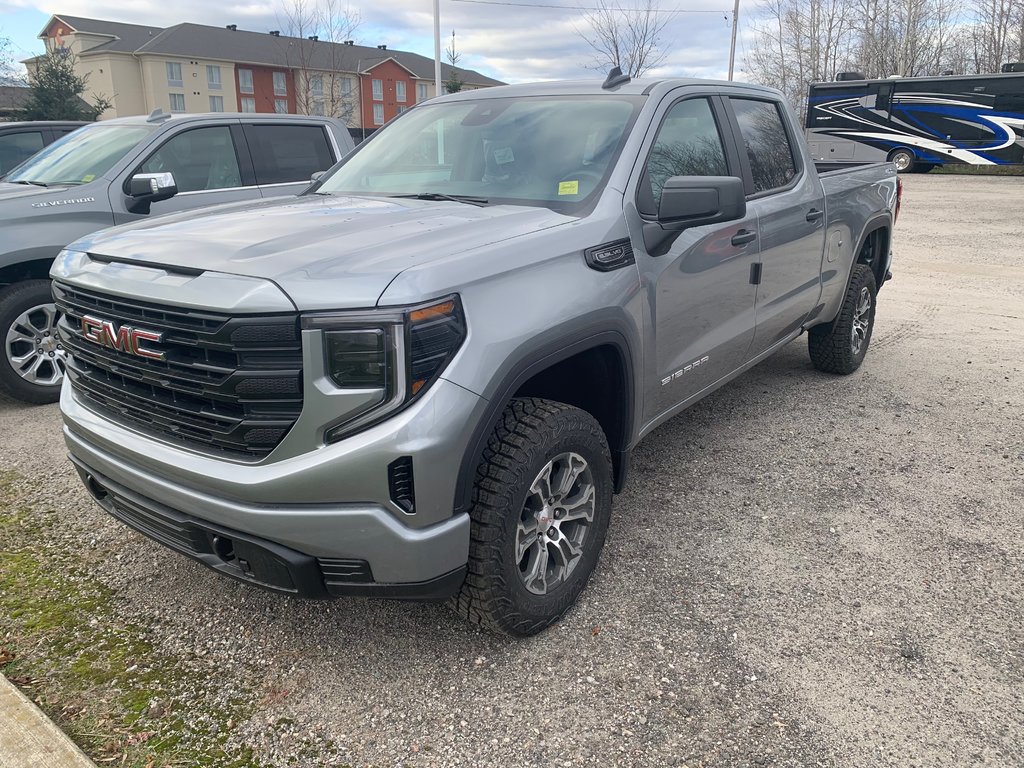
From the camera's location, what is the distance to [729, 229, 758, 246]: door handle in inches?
148

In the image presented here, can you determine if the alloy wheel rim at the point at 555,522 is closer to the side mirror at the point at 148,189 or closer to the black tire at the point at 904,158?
the side mirror at the point at 148,189

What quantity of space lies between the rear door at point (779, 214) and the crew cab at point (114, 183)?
337 centimetres

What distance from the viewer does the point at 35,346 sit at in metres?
5.27

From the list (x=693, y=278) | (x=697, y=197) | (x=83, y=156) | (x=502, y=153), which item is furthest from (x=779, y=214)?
(x=83, y=156)

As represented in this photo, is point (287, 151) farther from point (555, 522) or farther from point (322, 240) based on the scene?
point (555, 522)

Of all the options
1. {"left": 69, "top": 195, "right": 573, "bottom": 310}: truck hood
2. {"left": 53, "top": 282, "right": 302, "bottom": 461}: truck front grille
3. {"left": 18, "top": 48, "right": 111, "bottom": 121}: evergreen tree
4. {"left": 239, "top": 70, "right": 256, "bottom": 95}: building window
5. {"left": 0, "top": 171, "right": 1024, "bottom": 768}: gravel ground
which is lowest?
{"left": 0, "top": 171, "right": 1024, "bottom": 768}: gravel ground

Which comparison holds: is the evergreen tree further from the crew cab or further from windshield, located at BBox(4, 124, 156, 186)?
the crew cab

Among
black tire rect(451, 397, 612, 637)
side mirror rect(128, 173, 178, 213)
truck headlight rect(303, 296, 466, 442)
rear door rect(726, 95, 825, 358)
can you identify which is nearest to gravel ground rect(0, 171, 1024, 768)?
black tire rect(451, 397, 612, 637)

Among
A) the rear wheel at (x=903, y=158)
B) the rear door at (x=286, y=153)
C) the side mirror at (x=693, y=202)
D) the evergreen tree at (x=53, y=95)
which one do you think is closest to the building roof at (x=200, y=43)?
the evergreen tree at (x=53, y=95)

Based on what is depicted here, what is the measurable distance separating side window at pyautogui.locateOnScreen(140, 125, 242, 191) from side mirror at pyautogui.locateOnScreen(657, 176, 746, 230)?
4.28 metres

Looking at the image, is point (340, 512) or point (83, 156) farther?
point (83, 156)

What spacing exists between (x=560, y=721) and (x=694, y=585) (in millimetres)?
973

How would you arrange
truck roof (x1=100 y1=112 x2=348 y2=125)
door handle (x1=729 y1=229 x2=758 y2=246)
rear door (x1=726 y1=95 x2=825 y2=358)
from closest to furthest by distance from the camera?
1. door handle (x1=729 y1=229 x2=758 y2=246)
2. rear door (x1=726 y1=95 x2=825 y2=358)
3. truck roof (x1=100 y1=112 x2=348 y2=125)

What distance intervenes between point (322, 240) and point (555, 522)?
126 centimetres
